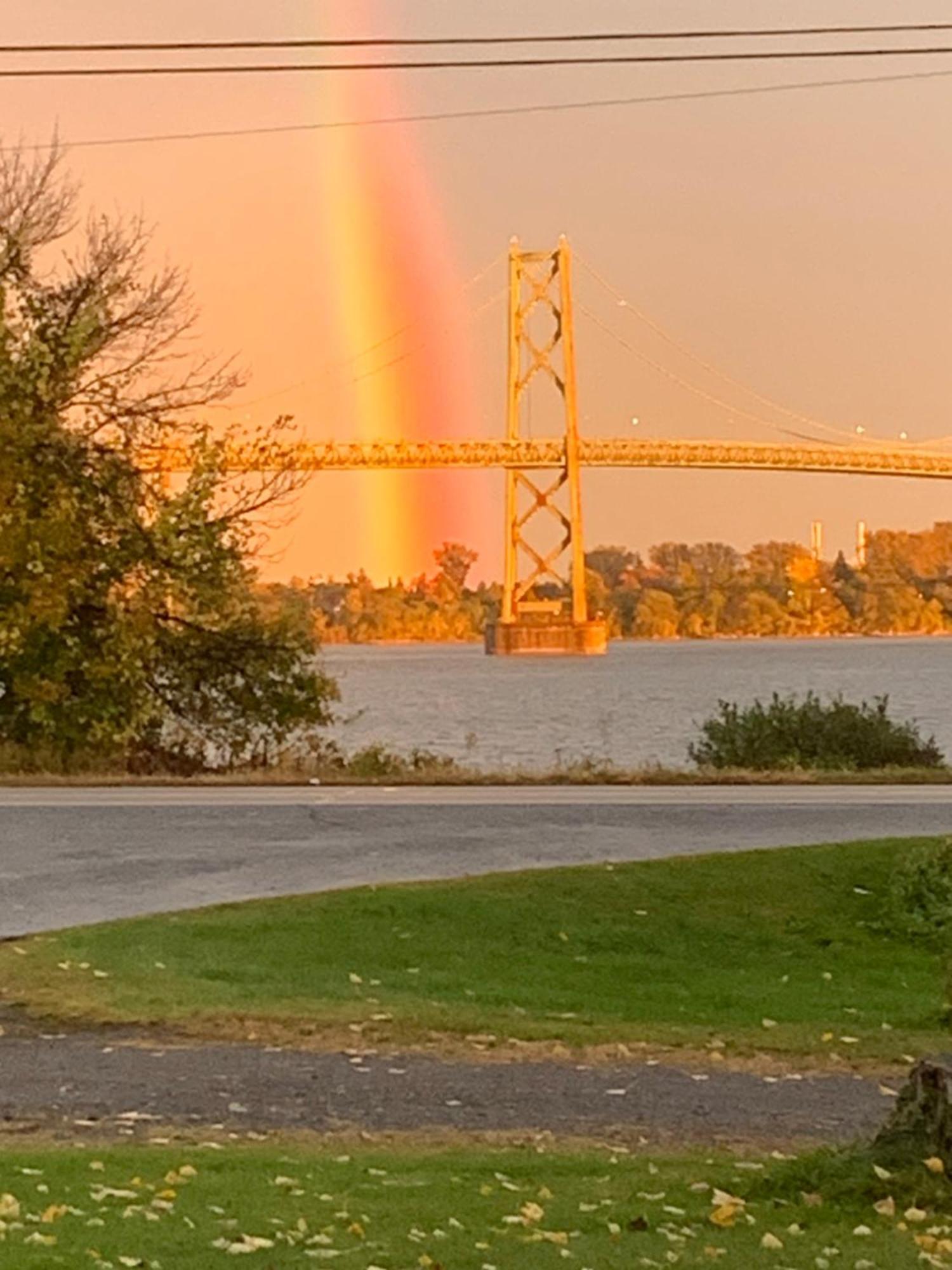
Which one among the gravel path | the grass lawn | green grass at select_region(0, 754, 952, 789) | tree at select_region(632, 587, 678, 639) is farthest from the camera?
tree at select_region(632, 587, 678, 639)

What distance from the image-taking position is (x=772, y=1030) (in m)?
11.1

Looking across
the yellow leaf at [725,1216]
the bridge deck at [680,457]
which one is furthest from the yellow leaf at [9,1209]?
the bridge deck at [680,457]

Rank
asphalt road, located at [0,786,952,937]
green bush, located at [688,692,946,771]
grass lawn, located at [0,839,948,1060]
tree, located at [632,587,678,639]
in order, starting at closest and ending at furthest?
1. grass lawn, located at [0,839,948,1060]
2. asphalt road, located at [0,786,952,937]
3. green bush, located at [688,692,946,771]
4. tree, located at [632,587,678,639]

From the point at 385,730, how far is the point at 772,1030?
51794 millimetres

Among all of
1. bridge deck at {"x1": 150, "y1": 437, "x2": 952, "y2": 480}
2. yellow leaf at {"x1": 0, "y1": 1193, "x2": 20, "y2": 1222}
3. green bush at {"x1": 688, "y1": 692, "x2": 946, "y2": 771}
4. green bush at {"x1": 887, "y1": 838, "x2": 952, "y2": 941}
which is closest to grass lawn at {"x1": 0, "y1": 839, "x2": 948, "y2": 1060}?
green bush at {"x1": 887, "y1": 838, "x2": 952, "y2": 941}

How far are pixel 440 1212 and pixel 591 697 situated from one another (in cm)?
7840

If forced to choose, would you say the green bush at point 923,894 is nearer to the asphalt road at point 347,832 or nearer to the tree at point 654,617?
the asphalt road at point 347,832

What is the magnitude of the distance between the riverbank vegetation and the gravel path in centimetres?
65

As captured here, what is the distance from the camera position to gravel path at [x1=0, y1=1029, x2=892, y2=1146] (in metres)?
9.02

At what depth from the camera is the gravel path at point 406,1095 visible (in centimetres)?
902

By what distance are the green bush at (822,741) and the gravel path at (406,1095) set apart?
15129mm

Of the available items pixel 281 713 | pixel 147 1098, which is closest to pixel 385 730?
pixel 281 713

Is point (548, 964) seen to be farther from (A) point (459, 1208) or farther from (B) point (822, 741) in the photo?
(B) point (822, 741)

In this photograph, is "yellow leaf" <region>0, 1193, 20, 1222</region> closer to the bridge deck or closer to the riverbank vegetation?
the riverbank vegetation
